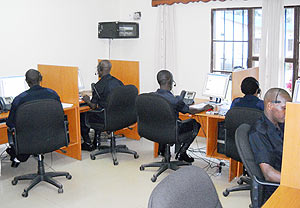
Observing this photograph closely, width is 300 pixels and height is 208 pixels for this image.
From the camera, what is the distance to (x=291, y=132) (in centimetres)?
201

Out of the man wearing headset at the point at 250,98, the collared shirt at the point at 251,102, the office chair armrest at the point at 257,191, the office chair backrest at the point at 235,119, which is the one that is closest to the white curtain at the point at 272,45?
the man wearing headset at the point at 250,98

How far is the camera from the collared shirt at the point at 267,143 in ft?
8.23

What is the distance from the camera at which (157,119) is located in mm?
3879

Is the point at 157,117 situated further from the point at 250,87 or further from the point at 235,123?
the point at 250,87

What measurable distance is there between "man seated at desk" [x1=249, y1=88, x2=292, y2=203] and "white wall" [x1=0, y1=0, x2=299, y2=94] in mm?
3371

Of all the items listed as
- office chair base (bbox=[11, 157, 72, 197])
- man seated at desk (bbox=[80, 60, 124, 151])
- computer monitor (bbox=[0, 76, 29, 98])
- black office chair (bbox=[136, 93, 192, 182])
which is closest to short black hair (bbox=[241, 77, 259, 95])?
black office chair (bbox=[136, 93, 192, 182])

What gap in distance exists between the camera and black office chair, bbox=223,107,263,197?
10.8 ft

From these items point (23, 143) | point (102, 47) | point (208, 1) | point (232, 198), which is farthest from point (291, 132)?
point (102, 47)

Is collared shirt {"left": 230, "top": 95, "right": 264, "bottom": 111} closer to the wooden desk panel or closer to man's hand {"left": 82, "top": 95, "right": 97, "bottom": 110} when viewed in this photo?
the wooden desk panel

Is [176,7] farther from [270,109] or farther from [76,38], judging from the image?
[270,109]

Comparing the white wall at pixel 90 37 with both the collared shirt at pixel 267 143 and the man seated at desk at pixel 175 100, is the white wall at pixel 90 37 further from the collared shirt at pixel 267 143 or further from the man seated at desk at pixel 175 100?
the collared shirt at pixel 267 143

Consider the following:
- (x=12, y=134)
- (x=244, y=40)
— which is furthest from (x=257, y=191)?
(x=244, y=40)

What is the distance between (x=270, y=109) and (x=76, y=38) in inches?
172

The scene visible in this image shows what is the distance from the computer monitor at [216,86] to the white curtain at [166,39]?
5.69 feet
